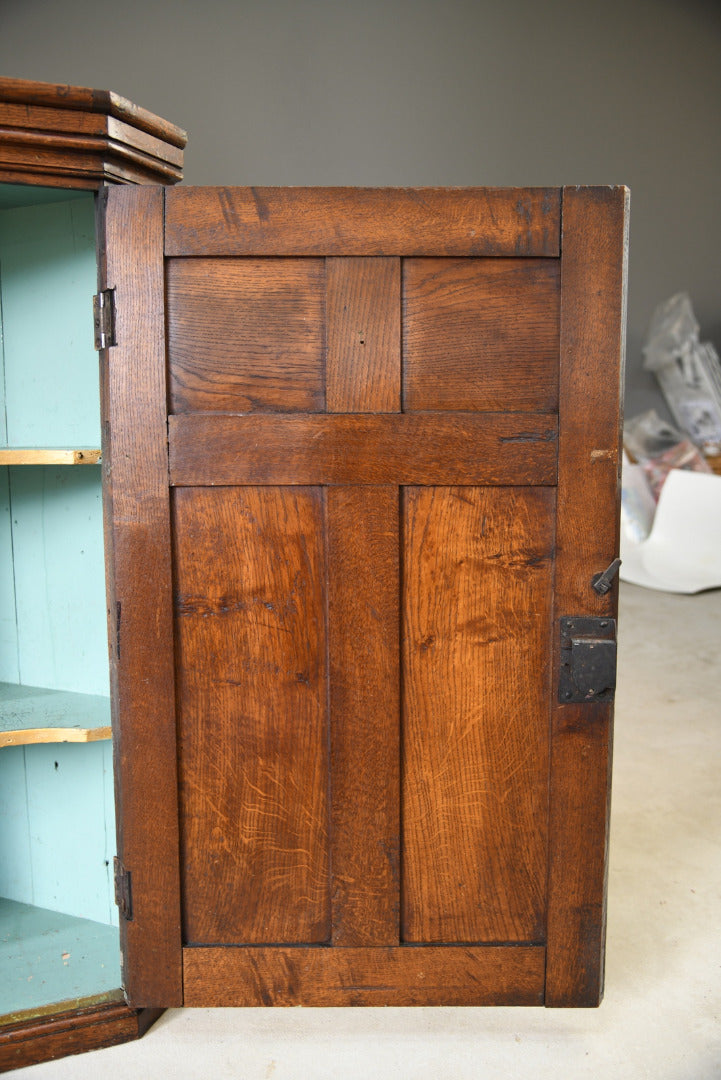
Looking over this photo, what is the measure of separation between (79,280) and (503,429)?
853 millimetres

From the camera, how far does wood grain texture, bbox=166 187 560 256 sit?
1.49m

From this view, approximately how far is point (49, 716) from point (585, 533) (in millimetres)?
1036

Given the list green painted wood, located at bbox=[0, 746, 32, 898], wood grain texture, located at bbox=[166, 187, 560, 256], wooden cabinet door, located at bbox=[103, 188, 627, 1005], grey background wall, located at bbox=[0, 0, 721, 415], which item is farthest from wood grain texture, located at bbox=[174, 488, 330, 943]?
grey background wall, located at bbox=[0, 0, 721, 415]

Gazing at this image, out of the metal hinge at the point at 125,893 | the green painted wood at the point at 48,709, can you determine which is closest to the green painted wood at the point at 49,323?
the green painted wood at the point at 48,709

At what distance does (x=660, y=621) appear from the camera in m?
4.96

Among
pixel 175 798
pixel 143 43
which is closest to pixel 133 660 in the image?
pixel 175 798

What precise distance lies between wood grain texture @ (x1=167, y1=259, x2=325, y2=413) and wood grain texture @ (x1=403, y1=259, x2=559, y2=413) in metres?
0.16

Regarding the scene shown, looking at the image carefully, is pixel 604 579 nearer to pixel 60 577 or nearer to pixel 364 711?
pixel 364 711

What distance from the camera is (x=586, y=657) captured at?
1.56m

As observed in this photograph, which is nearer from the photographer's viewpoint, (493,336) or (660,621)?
(493,336)

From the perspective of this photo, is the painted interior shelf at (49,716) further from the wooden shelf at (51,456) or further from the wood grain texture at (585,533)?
the wood grain texture at (585,533)

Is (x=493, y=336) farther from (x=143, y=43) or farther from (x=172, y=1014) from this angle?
→ (x=143, y=43)

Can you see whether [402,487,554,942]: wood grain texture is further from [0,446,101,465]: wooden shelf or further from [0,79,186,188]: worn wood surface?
[0,79,186,188]: worn wood surface

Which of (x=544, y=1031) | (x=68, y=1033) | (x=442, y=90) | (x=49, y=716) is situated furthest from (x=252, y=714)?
(x=442, y=90)
